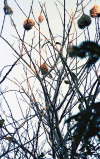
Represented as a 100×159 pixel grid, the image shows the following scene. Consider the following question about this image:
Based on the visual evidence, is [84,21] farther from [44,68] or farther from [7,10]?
[7,10]

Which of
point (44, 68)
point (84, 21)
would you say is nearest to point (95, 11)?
point (84, 21)

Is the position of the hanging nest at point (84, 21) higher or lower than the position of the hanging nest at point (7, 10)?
lower

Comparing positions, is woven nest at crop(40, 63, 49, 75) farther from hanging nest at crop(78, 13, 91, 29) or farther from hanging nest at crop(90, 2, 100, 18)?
hanging nest at crop(90, 2, 100, 18)

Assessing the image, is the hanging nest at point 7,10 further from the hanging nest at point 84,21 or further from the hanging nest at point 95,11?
the hanging nest at point 95,11

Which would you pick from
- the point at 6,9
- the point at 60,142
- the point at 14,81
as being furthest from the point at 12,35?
the point at 60,142

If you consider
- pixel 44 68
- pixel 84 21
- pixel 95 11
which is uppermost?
pixel 95 11

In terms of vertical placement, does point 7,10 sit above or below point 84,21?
above

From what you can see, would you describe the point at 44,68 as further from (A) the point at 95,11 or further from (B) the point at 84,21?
(A) the point at 95,11

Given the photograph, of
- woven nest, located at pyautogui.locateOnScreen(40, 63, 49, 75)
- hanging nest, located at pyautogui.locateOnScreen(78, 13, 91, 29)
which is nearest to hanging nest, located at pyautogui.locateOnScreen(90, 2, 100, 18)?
hanging nest, located at pyautogui.locateOnScreen(78, 13, 91, 29)

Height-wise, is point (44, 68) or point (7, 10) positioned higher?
point (7, 10)

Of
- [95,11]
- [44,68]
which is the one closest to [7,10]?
[44,68]

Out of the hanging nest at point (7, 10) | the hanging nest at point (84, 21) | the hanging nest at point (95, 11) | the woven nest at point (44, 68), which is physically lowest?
the woven nest at point (44, 68)

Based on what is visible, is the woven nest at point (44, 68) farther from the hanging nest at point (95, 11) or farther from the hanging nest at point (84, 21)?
the hanging nest at point (95, 11)

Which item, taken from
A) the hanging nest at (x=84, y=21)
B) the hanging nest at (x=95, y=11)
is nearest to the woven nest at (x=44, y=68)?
the hanging nest at (x=84, y=21)
